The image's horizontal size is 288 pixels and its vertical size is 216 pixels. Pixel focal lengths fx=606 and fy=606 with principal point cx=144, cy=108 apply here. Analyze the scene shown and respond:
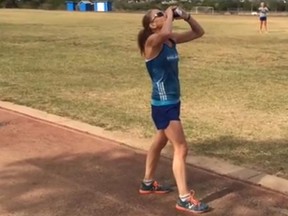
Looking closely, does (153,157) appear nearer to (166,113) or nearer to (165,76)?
(166,113)

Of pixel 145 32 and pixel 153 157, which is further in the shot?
pixel 153 157

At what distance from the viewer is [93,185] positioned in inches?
218

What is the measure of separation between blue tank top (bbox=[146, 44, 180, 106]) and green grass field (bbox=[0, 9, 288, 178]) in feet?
5.61

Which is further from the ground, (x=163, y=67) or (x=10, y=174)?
(x=163, y=67)

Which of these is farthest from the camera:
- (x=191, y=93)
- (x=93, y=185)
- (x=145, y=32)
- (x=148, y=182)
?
(x=191, y=93)

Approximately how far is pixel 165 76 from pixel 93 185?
1.38 m

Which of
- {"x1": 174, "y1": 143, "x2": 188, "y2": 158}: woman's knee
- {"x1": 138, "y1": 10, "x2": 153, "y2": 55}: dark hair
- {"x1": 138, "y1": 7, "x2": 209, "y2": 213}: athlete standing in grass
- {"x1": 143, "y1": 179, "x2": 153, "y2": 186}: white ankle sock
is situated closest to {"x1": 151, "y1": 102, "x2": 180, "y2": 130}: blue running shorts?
{"x1": 138, "y1": 7, "x2": 209, "y2": 213}: athlete standing in grass

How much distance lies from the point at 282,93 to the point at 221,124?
128 inches

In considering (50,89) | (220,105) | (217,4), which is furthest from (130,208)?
(217,4)

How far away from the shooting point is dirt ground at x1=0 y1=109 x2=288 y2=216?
494 centimetres

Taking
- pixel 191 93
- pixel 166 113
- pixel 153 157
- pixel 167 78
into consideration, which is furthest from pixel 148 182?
pixel 191 93

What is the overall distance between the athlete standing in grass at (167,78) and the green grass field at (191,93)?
1419 millimetres

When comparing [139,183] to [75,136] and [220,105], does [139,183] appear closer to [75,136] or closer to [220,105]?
[75,136]

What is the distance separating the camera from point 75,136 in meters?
7.49
